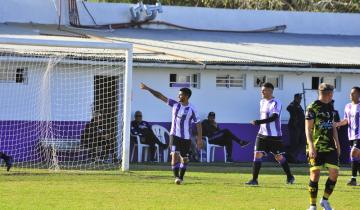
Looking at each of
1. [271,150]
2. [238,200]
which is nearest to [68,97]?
[271,150]

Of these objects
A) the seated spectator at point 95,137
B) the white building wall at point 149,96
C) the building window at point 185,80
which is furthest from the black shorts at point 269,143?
A: the building window at point 185,80

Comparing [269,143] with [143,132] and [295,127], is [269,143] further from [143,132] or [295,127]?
[295,127]

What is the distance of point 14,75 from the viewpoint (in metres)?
24.7

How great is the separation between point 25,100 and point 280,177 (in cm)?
777

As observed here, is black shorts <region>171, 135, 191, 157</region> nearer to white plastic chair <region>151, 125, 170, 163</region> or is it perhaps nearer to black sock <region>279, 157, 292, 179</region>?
black sock <region>279, 157, 292, 179</region>

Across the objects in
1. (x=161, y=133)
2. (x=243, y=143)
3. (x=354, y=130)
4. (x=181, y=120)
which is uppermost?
(x=181, y=120)

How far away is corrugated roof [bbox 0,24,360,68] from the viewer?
26641 millimetres

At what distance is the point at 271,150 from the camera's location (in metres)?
18.5

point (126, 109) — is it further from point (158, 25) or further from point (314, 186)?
point (158, 25)

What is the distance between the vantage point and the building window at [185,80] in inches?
1072

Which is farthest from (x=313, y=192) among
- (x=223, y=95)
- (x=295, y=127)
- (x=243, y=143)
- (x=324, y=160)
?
(x=223, y=95)

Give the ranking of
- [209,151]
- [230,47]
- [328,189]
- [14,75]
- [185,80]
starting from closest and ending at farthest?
[328,189] < [14,75] < [209,151] < [185,80] < [230,47]

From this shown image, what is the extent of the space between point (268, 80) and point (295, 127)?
1844 mm

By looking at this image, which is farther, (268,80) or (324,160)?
(268,80)
